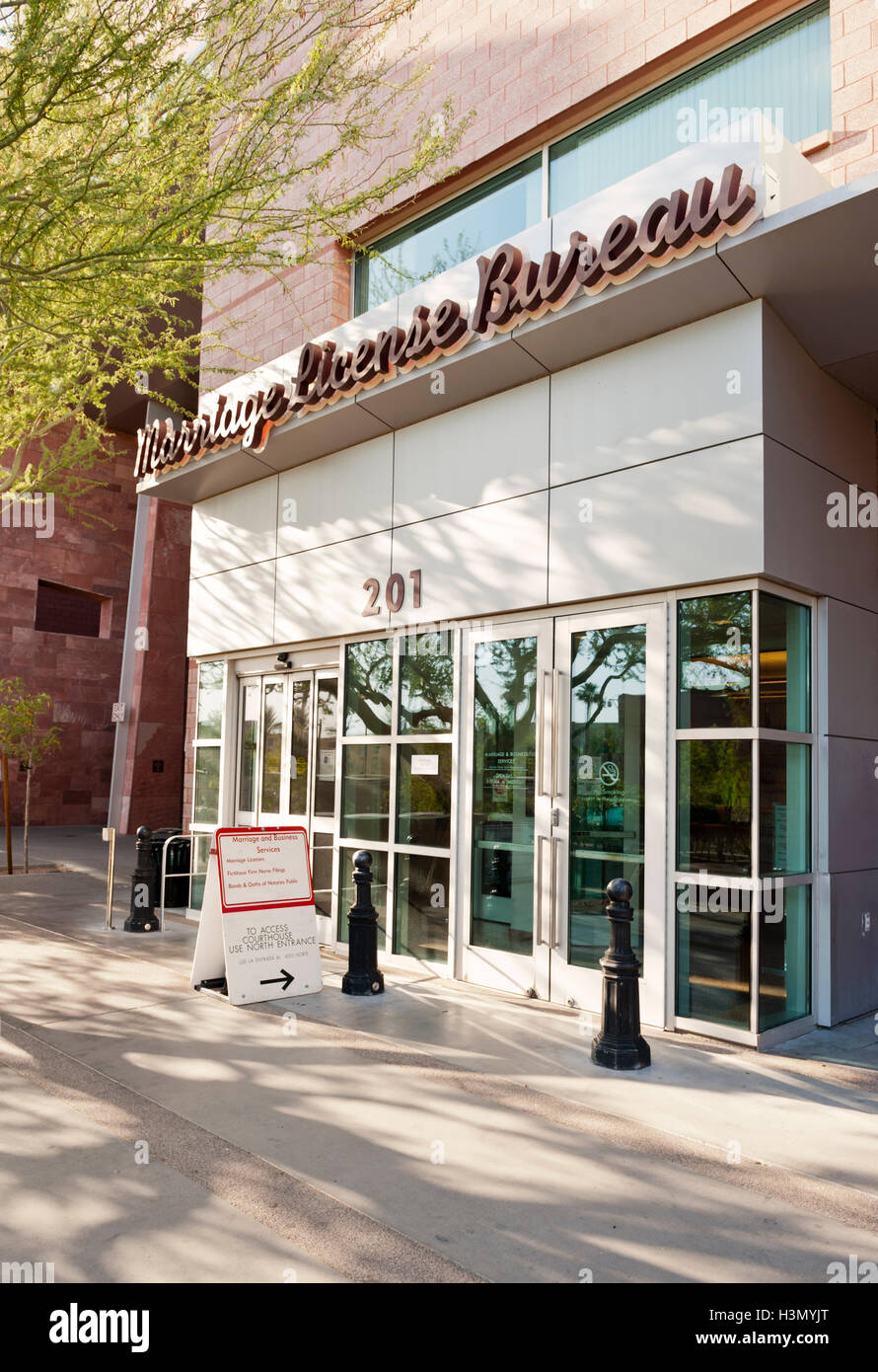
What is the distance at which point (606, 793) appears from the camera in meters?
7.11

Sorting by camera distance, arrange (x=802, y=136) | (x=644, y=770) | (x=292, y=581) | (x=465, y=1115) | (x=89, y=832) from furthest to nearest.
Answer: (x=89, y=832), (x=292, y=581), (x=802, y=136), (x=644, y=770), (x=465, y=1115)

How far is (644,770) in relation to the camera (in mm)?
6844

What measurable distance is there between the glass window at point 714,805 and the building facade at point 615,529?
2 cm

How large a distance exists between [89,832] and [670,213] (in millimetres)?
22588

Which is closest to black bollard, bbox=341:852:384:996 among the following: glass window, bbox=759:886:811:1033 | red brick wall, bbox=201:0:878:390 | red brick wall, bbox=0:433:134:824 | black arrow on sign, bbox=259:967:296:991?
black arrow on sign, bbox=259:967:296:991

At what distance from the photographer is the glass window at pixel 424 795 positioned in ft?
27.3

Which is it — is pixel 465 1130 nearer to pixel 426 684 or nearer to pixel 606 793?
pixel 606 793

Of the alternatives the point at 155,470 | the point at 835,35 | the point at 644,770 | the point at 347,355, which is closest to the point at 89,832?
the point at 155,470

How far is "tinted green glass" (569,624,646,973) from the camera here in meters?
6.92

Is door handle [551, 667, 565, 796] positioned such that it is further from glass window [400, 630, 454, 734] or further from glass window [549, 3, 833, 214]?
glass window [549, 3, 833, 214]

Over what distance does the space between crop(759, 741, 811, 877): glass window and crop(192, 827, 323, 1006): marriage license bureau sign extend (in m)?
3.53
